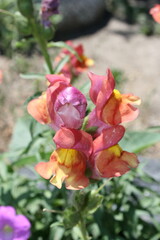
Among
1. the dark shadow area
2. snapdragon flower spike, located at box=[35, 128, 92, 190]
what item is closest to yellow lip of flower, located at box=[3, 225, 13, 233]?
snapdragon flower spike, located at box=[35, 128, 92, 190]

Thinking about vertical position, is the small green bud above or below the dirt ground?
above

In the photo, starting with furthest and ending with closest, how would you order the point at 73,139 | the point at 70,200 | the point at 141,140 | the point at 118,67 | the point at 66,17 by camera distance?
the point at 66,17 → the point at 118,67 → the point at 141,140 → the point at 70,200 → the point at 73,139

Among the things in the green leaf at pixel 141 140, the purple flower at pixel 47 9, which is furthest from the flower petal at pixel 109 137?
the green leaf at pixel 141 140

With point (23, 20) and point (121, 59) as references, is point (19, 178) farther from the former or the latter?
point (121, 59)

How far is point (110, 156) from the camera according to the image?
0.83m

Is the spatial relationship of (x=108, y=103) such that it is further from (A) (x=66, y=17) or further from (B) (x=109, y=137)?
(A) (x=66, y=17)

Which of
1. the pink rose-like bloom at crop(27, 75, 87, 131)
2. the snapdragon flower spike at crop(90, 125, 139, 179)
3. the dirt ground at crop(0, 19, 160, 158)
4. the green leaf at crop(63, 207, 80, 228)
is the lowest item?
the dirt ground at crop(0, 19, 160, 158)

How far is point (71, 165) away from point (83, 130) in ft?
0.27

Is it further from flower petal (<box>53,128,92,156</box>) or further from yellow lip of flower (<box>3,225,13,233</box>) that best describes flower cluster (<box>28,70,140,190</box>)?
yellow lip of flower (<box>3,225,13,233</box>)

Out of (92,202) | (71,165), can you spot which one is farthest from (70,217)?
(71,165)

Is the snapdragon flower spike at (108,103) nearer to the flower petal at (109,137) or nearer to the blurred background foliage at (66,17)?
the flower petal at (109,137)

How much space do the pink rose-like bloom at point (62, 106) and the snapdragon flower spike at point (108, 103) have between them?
0.03m

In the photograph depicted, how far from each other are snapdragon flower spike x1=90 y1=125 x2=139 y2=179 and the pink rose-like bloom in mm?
56

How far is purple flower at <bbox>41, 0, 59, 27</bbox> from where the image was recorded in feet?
4.23
